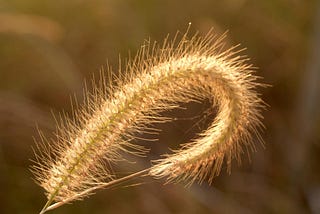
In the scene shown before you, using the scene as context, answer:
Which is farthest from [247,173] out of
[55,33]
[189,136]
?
[55,33]

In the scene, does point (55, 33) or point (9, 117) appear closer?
point (55, 33)

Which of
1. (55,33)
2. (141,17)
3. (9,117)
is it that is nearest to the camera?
(55,33)

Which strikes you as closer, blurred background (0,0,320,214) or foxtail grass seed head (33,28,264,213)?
foxtail grass seed head (33,28,264,213)

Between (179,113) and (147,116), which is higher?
(179,113)

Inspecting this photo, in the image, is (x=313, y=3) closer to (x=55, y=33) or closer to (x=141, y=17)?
(x=141, y=17)

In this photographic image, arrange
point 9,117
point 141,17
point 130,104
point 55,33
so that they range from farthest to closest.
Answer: point 141,17 → point 9,117 → point 55,33 → point 130,104

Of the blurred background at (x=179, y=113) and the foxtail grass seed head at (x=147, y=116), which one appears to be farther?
the blurred background at (x=179, y=113)

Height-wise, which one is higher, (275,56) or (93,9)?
(275,56)

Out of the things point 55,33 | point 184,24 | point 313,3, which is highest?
point 313,3
